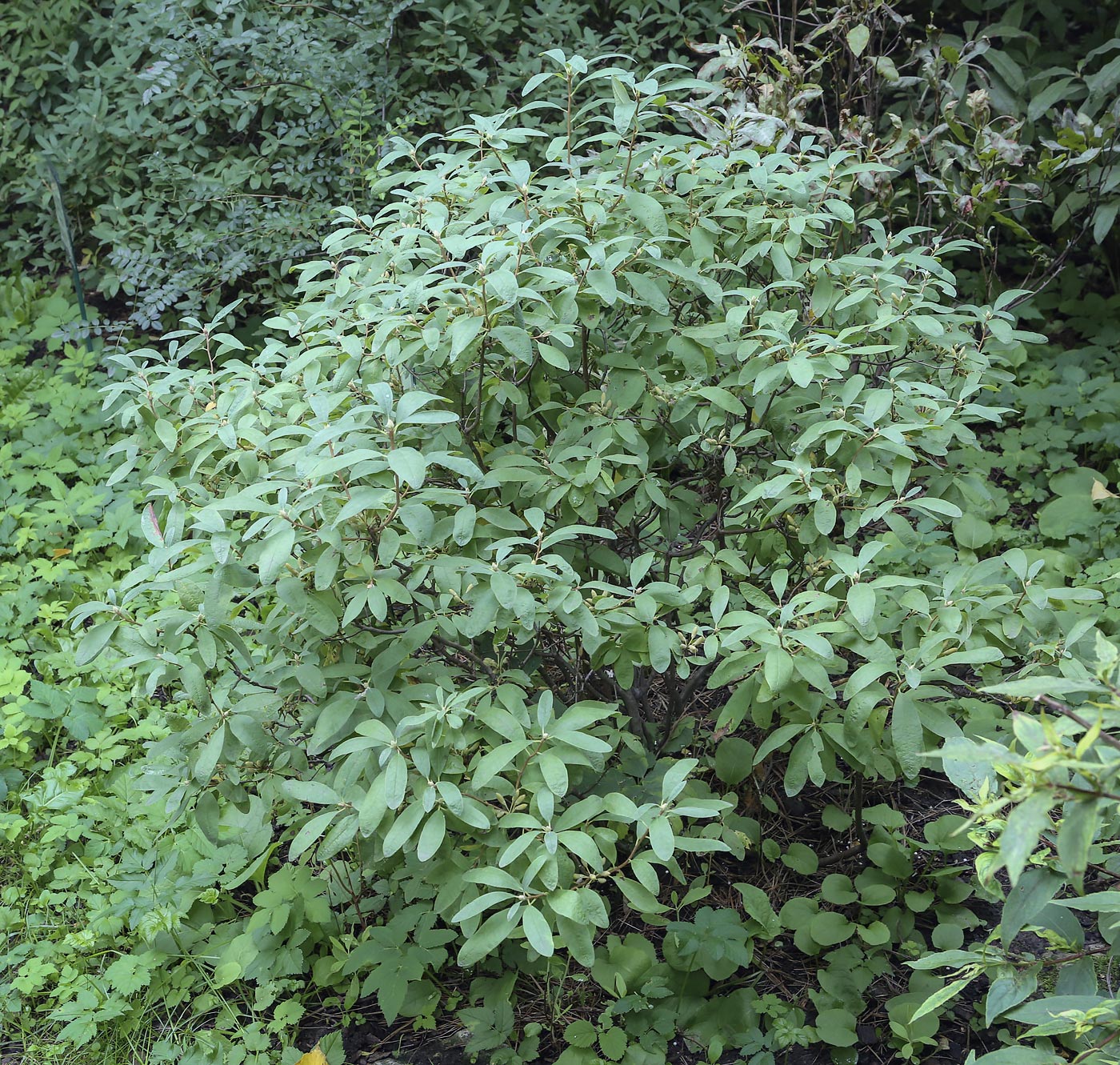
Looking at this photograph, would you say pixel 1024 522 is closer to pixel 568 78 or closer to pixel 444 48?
pixel 568 78

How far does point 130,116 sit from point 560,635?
3.84 meters

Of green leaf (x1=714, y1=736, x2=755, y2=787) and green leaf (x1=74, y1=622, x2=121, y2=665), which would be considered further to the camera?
green leaf (x1=714, y1=736, x2=755, y2=787)

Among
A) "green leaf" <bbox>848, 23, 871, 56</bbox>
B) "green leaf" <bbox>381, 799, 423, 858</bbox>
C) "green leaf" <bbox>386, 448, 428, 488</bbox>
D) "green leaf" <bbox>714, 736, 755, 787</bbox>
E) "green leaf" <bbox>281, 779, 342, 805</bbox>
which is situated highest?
"green leaf" <bbox>848, 23, 871, 56</bbox>

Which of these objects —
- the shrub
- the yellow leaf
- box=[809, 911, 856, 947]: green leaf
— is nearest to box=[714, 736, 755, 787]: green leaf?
the shrub

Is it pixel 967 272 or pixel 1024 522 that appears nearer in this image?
pixel 1024 522

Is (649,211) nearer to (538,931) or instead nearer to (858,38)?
(538,931)

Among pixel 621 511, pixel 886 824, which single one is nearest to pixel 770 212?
pixel 621 511

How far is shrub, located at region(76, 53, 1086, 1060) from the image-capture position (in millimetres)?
1883

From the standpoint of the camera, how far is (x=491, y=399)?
228 cm

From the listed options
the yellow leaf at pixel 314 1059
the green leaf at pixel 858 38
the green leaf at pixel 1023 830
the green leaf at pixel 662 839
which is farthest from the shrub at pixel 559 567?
the green leaf at pixel 858 38

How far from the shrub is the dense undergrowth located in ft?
0.05

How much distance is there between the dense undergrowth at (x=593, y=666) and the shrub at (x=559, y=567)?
1 cm

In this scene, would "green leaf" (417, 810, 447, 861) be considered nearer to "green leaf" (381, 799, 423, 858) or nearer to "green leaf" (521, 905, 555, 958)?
"green leaf" (381, 799, 423, 858)

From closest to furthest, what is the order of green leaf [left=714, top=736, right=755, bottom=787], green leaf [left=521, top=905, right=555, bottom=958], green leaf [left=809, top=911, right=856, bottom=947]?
green leaf [left=521, top=905, right=555, bottom=958], green leaf [left=809, top=911, right=856, bottom=947], green leaf [left=714, top=736, right=755, bottom=787]
